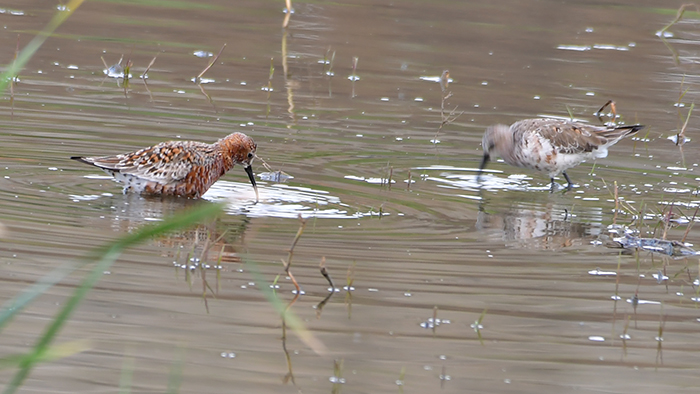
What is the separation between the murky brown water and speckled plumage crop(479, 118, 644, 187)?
0.29m

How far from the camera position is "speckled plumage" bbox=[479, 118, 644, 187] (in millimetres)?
10461

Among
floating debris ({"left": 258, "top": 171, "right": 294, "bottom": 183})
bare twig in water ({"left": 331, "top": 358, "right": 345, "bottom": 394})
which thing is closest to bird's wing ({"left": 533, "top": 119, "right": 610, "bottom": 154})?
floating debris ({"left": 258, "top": 171, "right": 294, "bottom": 183})

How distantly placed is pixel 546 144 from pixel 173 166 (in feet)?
11.9

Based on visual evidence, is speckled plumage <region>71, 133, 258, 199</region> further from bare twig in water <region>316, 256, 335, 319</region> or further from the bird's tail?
the bird's tail

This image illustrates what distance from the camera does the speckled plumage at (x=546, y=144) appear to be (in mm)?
10461

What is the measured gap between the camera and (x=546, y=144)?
1043 cm

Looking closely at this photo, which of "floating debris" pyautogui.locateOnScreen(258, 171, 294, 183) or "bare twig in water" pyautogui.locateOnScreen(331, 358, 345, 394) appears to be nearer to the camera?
"bare twig in water" pyautogui.locateOnScreen(331, 358, 345, 394)

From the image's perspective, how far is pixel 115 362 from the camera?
5.20 metres

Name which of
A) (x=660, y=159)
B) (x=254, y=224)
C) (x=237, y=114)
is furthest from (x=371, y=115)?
(x=254, y=224)

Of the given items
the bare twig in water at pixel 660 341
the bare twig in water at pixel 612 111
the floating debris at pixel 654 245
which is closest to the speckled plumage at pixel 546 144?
the bare twig in water at pixel 612 111

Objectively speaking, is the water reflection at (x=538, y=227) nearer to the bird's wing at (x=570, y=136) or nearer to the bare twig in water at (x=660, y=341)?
the bird's wing at (x=570, y=136)

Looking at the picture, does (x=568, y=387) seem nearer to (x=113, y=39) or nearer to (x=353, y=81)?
(x=353, y=81)

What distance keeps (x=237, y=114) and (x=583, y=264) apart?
227 inches

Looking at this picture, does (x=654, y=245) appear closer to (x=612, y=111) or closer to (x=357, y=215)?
(x=357, y=215)
